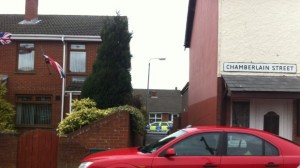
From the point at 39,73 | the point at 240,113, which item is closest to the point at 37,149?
the point at 240,113

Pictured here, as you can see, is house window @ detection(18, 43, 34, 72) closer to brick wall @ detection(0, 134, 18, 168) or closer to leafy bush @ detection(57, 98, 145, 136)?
leafy bush @ detection(57, 98, 145, 136)

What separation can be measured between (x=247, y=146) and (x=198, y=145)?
2.78ft

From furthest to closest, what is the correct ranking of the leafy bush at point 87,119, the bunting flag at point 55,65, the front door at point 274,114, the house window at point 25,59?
the house window at point 25,59 → the bunting flag at point 55,65 → the front door at point 274,114 → the leafy bush at point 87,119

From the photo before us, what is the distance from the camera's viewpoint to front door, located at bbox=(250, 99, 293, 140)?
14766 mm

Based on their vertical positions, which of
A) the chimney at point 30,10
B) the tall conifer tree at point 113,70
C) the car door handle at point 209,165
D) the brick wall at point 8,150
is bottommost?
the brick wall at point 8,150

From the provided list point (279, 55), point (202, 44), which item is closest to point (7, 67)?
point (202, 44)

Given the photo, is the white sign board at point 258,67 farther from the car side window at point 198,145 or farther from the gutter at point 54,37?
the gutter at point 54,37

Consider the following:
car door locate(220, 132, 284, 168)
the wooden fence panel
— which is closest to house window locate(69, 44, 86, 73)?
the wooden fence panel

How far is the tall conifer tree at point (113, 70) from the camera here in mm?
15250

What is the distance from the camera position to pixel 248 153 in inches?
301

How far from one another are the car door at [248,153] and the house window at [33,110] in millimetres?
14499

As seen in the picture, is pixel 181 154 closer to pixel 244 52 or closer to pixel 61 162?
pixel 61 162

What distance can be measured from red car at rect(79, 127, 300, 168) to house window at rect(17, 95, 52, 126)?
1354 centimetres

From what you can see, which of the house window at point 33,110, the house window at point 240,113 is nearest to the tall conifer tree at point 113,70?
the house window at point 240,113
